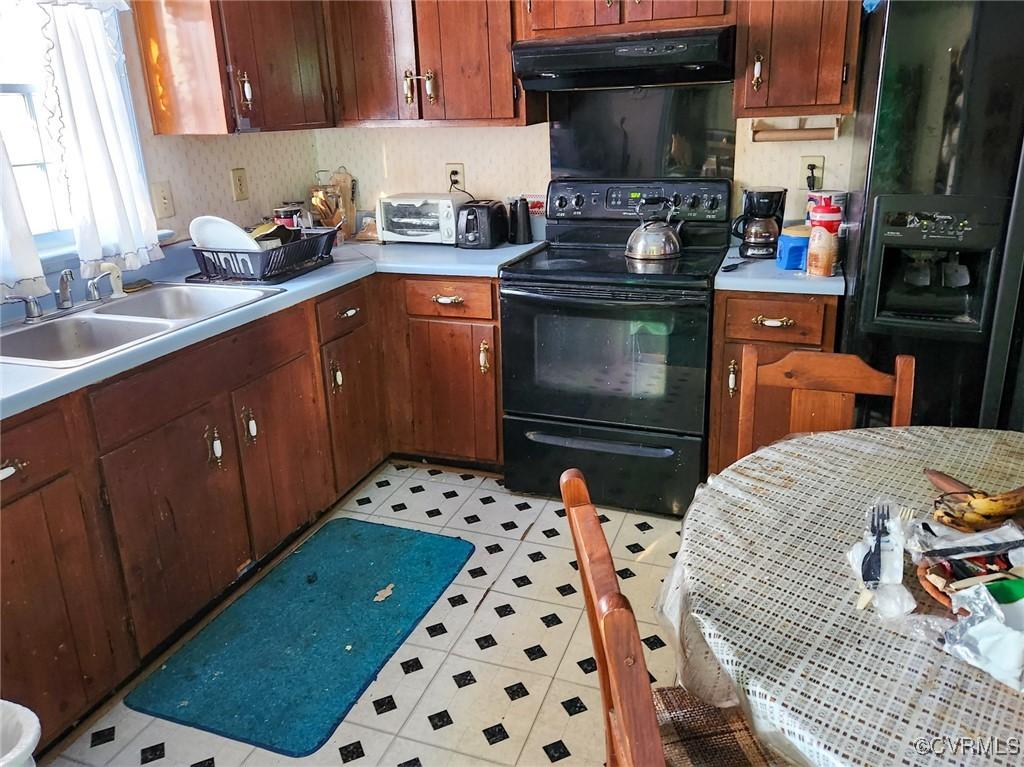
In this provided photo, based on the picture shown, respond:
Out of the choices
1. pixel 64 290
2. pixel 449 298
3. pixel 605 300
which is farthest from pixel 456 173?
pixel 64 290

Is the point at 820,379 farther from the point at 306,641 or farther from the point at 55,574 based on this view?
the point at 55,574

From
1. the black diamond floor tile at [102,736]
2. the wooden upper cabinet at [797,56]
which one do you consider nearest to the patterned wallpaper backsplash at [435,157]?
the wooden upper cabinet at [797,56]

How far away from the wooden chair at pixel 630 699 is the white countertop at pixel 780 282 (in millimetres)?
1536

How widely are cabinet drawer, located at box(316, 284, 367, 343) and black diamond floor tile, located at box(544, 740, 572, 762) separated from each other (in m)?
1.55

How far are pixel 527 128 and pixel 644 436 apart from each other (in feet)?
4.53

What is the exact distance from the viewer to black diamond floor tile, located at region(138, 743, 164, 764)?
1920mm

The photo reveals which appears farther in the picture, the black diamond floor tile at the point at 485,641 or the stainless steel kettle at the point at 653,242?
the stainless steel kettle at the point at 653,242

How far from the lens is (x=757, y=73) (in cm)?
269

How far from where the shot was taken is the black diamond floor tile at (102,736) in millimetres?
1979

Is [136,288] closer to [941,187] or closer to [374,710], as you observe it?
[374,710]

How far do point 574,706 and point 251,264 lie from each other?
1715 mm

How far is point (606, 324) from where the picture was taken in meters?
2.79

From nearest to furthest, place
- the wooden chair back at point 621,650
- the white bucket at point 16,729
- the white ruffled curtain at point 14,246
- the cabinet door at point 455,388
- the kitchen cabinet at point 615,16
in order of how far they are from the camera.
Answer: the wooden chair back at point 621,650, the white bucket at point 16,729, the white ruffled curtain at point 14,246, the kitchen cabinet at point 615,16, the cabinet door at point 455,388

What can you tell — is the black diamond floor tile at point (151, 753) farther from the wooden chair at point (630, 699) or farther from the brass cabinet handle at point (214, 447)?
the wooden chair at point (630, 699)
